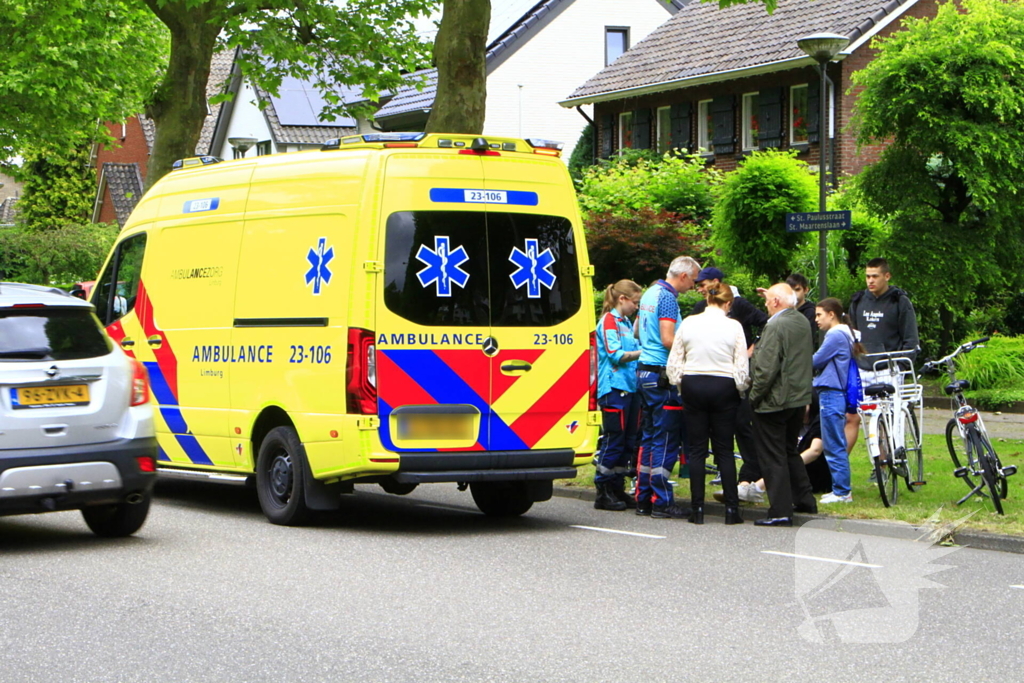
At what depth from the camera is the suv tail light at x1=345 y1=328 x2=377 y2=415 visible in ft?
33.7

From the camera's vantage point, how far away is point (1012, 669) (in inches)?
256

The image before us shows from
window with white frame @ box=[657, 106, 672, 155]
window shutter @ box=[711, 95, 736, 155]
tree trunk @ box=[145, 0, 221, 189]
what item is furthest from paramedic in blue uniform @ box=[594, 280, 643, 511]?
window with white frame @ box=[657, 106, 672, 155]

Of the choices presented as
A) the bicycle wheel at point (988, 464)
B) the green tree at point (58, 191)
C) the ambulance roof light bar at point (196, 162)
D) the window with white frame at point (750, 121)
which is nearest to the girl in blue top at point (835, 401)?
the bicycle wheel at point (988, 464)

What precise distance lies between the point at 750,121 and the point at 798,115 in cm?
199

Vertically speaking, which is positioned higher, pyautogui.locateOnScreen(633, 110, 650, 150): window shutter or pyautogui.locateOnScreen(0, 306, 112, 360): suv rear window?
pyautogui.locateOnScreen(633, 110, 650, 150): window shutter

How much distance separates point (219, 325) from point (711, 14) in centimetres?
2962

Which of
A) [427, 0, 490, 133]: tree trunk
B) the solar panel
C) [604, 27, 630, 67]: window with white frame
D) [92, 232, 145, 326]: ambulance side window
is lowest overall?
[92, 232, 145, 326]: ambulance side window

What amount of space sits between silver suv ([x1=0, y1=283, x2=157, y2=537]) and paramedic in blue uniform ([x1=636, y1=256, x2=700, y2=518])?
3938 mm

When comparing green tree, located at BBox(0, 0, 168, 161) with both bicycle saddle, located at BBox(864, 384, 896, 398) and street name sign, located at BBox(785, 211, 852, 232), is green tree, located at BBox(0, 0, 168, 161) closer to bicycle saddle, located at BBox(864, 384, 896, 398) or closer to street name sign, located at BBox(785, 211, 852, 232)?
street name sign, located at BBox(785, 211, 852, 232)

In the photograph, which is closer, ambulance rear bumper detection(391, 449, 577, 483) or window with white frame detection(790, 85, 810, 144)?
ambulance rear bumper detection(391, 449, 577, 483)

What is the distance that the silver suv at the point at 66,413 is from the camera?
927 cm

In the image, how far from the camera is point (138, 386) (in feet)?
32.5

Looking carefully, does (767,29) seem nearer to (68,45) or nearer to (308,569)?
(68,45)

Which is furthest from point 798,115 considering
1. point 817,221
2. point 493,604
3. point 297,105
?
point 493,604
